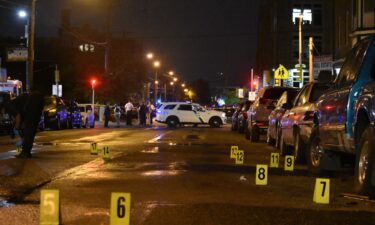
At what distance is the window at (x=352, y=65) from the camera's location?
31.6 feet

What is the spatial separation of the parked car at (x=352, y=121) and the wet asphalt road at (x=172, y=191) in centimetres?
39

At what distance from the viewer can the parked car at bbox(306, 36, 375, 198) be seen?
333 inches

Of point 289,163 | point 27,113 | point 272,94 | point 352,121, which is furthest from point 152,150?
point 352,121

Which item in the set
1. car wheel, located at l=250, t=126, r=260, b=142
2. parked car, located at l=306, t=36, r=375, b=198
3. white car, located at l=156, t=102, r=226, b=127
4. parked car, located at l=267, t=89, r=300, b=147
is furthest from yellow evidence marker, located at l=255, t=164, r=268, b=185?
white car, located at l=156, t=102, r=226, b=127

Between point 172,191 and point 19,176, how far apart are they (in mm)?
3283

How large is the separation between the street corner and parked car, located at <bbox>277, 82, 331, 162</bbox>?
5.32 metres

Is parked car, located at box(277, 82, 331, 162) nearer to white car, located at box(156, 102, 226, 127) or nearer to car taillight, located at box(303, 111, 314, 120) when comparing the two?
car taillight, located at box(303, 111, 314, 120)

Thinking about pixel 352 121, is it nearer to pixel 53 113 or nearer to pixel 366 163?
pixel 366 163

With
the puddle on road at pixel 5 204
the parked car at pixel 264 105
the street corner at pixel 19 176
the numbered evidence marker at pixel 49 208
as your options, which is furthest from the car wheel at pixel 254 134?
the numbered evidence marker at pixel 49 208

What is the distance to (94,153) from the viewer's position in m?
16.1

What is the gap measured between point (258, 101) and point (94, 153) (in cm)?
789

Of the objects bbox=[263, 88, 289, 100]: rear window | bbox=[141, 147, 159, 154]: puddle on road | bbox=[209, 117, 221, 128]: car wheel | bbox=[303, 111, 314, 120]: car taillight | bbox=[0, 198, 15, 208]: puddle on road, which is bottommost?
bbox=[0, 198, 15, 208]: puddle on road

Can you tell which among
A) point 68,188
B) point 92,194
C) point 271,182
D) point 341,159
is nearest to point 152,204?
point 92,194

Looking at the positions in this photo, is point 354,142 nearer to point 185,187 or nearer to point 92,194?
point 185,187
